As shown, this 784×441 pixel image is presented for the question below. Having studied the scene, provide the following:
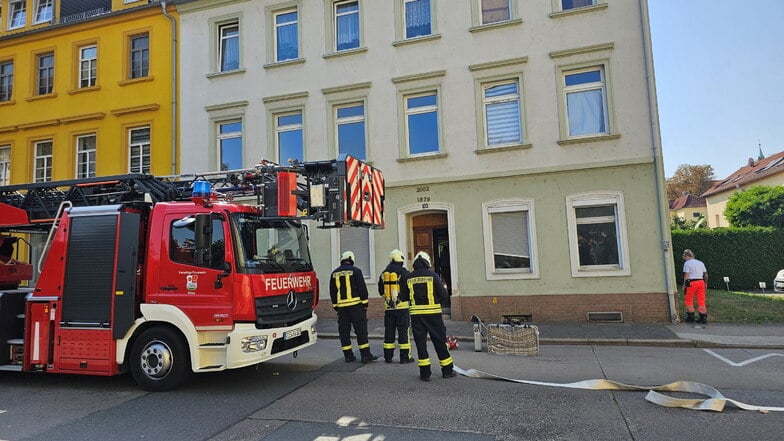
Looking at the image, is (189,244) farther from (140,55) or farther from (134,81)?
(140,55)

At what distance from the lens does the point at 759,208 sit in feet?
101

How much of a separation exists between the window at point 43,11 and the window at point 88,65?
251cm

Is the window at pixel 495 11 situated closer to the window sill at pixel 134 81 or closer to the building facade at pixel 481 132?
the building facade at pixel 481 132

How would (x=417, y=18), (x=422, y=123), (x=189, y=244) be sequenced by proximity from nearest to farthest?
(x=189, y=244)
(x=422, y=123)
(x=417, y=18)

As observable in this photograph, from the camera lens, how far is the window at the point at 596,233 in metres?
12.3

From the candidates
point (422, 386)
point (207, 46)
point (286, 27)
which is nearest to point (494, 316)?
point (422, 386)

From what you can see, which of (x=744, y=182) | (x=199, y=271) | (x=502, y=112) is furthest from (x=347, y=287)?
(x=744, y=182)

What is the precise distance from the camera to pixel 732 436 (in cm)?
462

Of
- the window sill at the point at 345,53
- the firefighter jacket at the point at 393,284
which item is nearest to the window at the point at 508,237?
the firefighter jacket at the point at 393,284

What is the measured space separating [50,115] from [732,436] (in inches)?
820

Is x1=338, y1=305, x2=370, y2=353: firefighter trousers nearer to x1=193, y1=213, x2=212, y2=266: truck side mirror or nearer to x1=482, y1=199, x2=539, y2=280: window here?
x1=193, y1=213, x2=212, y2=266: truck side mirror

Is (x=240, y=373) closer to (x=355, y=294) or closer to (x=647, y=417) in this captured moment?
(x=355, y=294)

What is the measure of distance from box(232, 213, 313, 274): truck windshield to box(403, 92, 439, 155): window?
6975 millimetres

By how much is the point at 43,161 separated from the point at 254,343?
16195 millimetres
